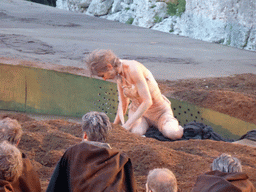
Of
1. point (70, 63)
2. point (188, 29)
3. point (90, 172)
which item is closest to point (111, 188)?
point (90, 172)

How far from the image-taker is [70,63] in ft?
31.8

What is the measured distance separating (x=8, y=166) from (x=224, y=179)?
134cm

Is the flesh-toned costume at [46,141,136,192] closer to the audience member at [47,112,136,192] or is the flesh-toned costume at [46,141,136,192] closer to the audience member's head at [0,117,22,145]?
the audience member at [47,112,136,192]

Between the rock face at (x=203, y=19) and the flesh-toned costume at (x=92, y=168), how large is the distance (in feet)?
38.5

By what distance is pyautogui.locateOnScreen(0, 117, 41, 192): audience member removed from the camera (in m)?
2.66

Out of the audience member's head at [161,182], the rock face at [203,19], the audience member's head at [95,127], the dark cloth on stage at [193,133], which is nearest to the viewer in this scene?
the audience member's head at [161,182]

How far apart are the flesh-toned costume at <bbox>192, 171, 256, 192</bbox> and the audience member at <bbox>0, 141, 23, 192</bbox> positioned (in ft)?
3.88

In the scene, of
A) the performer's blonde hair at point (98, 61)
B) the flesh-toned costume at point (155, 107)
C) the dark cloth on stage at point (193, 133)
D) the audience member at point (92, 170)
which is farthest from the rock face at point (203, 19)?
the audience member at point (92, 170)

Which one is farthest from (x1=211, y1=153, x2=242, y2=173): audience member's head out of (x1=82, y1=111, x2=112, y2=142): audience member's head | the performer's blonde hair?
the performer's blonde hair

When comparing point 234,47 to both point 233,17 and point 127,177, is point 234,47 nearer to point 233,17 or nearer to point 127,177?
point 233,17

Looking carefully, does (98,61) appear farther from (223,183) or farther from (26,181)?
(223,183)

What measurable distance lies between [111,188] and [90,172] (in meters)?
0.17

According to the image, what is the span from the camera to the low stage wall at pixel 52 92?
7453 mm

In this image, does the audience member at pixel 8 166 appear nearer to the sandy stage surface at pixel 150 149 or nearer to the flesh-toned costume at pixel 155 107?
the sandy stage surface at pixel 150 149
